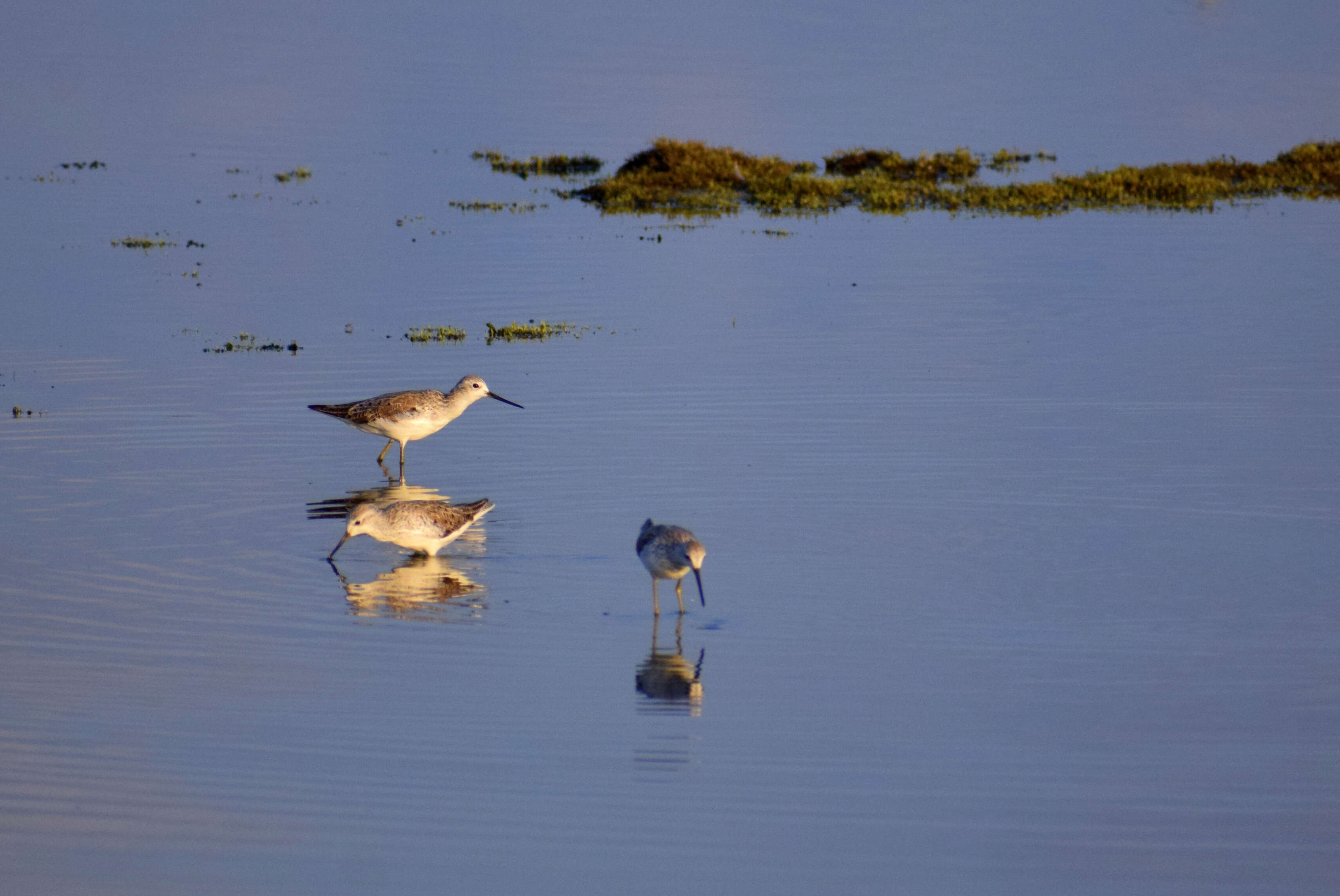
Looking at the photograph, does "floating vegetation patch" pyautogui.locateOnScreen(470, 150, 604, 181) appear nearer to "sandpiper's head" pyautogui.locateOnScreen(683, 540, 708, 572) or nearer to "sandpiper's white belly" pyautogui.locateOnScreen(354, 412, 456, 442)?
"sandpiper's white belly" pyautogui.locateOnScreen(354, 412, 456, 442)

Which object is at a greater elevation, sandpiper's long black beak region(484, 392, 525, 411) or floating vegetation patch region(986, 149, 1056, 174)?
floating vegetation patch region(986, 149, 1056, 174)

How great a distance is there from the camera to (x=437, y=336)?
77.0 ft

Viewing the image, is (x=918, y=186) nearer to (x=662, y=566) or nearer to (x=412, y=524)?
(x=412, y=524)

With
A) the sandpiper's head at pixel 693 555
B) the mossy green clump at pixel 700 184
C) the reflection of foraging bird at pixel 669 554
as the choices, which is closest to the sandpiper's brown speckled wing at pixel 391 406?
the reflection of foraging bird at pixel 669 554

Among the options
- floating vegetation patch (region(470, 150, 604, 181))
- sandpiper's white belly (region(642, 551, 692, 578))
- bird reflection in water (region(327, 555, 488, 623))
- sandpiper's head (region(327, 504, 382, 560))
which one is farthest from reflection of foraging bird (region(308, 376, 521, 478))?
floating vegetation patch (region(470, 150, 604, 181))

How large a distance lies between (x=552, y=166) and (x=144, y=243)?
44.7ft

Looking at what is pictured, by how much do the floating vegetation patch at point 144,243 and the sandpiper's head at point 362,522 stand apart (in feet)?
58.2

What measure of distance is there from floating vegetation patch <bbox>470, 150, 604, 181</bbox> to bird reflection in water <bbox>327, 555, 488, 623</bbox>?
92.0ft

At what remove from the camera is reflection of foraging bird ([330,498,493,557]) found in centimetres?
1386

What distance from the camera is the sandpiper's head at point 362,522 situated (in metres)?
13.8

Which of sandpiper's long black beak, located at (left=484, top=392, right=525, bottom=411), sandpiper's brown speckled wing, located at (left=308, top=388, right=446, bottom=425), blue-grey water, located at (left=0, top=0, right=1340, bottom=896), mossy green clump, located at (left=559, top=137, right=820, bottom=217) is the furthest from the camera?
mossy green clump, located at (left=559, top=137, right=820, bottom=217)

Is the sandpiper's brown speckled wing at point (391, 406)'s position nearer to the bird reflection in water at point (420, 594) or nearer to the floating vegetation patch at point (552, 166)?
the bird reflection in water at point (420, 594)

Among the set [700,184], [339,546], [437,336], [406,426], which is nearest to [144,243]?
[437,336]

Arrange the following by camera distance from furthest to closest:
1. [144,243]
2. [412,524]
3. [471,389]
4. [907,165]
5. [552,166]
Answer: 1. [552,166]
2. [907,165]
3. [144,243]
4. [471,389]
5. [412,524]
